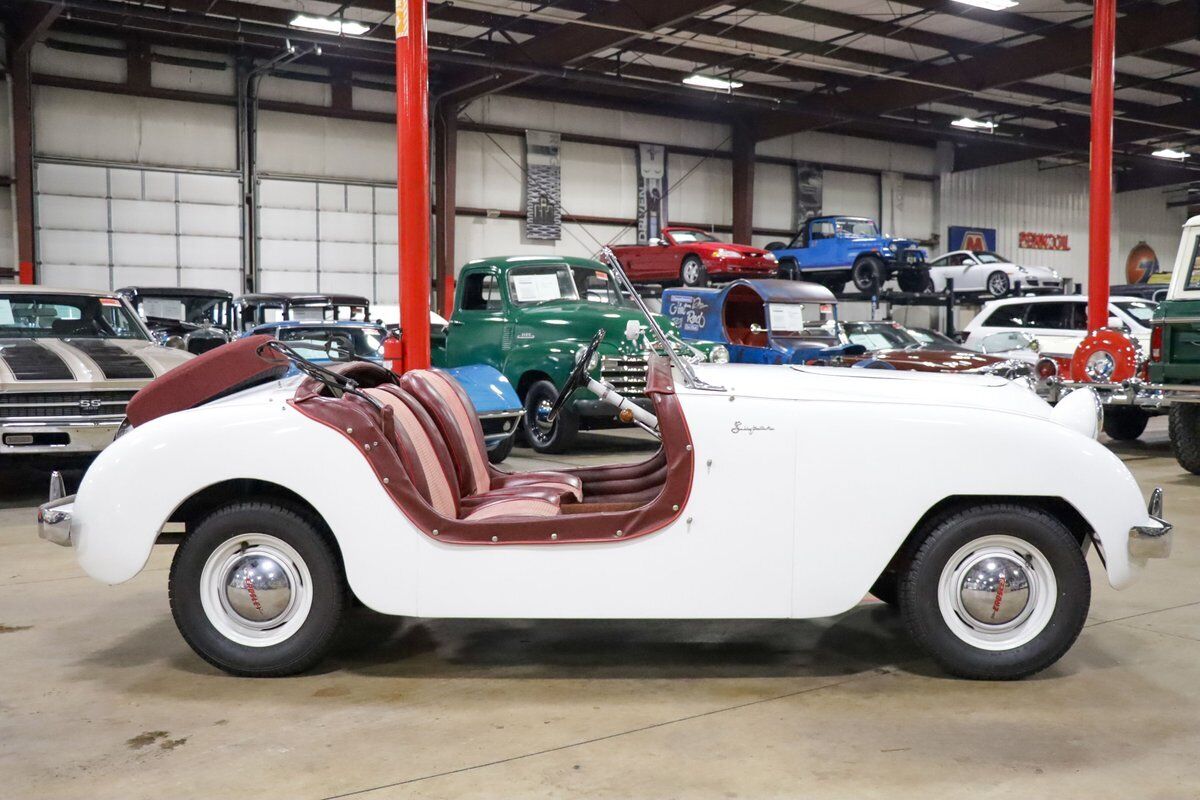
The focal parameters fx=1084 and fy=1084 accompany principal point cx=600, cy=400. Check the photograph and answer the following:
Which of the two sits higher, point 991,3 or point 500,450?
point 991,3

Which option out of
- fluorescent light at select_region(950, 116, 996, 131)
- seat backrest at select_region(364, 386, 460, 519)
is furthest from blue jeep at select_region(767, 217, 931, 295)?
seat backrest at select_region(364, 386, 460, 519)

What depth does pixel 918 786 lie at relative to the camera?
271 centimetres

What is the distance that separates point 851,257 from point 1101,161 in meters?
8.30

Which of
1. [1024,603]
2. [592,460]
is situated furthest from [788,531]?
[592,460]

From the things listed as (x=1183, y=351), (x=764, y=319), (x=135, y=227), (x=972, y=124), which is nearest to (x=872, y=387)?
(x=1183, y=351)

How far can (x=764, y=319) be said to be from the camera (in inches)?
520

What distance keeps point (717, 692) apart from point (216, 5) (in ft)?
57.8

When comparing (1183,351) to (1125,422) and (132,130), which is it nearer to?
(1125,422)

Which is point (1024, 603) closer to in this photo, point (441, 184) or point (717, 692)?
point (717, 692)

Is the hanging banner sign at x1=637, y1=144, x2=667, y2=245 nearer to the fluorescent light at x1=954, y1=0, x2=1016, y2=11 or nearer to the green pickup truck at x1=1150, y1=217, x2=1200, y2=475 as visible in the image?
the fluorescent light at x1=954, y1=0, x2=1016, y2=11

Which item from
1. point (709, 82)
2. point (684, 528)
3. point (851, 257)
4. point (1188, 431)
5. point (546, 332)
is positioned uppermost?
point (709, 82)

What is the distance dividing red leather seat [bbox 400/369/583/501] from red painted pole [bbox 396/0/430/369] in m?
4.64

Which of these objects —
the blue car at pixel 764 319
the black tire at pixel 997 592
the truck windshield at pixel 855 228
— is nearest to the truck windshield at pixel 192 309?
the blue car at pixel 764 319

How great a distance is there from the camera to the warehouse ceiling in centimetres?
1722
